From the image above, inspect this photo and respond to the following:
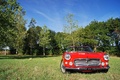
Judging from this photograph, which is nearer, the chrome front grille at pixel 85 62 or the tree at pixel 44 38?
the chrome front grille at pixel 85 62

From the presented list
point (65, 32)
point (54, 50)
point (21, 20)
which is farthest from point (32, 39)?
point (65, 32)

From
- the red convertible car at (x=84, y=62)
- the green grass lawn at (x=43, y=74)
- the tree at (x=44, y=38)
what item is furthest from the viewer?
the tree at (x=44, y=38)

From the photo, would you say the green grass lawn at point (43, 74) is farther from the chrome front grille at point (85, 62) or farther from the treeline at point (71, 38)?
the treeline at point (71, 38)

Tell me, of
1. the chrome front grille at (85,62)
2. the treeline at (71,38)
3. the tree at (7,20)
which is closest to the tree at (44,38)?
the treeline at (71,38)

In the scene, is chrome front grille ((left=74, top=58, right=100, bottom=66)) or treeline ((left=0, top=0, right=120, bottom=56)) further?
treeline ((left=0, top=0, right=120, bottom=56))

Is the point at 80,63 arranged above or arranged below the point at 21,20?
below

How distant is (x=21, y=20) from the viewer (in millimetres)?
37938

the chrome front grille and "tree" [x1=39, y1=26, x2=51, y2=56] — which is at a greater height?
"tree" [x1=39, y1=26, x2=51, y2=56]

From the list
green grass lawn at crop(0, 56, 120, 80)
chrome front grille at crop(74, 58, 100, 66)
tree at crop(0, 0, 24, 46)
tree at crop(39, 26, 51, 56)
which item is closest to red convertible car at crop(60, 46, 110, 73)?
chrome front grille at crop(74, 58, 100, 66)

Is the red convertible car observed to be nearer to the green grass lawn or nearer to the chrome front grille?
the chrome front grille

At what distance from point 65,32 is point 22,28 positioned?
1146 cm

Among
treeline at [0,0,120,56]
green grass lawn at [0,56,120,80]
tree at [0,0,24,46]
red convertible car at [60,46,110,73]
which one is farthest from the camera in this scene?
treeline at [0,0,120,56]

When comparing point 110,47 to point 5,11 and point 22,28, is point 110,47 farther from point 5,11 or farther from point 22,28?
point 5,11

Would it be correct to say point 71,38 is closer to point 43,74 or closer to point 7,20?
point 7,20
